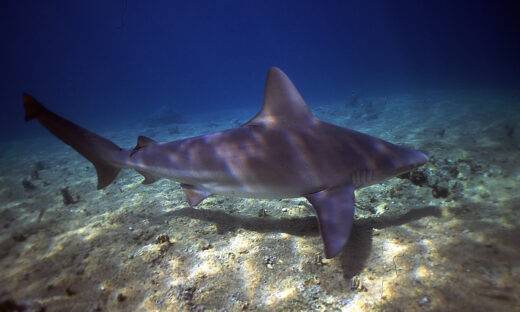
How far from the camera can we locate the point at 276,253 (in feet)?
13.3

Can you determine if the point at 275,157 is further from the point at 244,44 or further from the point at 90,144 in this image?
the point at 244,44

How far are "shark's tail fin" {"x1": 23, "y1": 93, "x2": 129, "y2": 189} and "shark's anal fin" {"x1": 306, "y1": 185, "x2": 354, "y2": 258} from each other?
3585mm

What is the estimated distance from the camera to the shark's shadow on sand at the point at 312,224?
3971 mm

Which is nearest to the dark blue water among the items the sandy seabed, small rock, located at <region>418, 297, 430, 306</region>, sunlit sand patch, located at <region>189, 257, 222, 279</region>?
the sandy seabed

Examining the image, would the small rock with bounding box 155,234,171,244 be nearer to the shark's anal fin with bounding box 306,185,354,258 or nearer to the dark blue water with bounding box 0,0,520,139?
the shark's anal fin with bounding box 306,185,354,258

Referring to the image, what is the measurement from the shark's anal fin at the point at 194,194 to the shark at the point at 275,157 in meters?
0.02

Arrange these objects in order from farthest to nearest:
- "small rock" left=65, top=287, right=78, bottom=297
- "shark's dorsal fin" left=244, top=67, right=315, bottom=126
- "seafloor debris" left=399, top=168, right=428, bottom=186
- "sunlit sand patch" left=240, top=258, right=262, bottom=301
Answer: "seafloor debris" left=399, top=168, right=428, bottom=186 < "shark's dorsal fin" left=244, top=67, right=315, bottom=126 < "small rock" left=65, top=287, right=78, bottom=297 < "sunlit sand patch" left=240, top=258, right=262, bottom=301

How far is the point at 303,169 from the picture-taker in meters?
4.07

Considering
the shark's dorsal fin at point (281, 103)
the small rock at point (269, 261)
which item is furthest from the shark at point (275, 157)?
the small rock at point (269, 261)

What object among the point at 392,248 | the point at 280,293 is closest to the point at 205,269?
the point at 280,293

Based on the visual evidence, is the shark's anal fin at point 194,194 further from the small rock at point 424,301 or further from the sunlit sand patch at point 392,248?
the small rock at point 424,301

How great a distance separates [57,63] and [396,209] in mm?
179333

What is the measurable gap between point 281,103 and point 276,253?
2388 millimetres

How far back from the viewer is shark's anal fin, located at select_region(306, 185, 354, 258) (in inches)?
126
